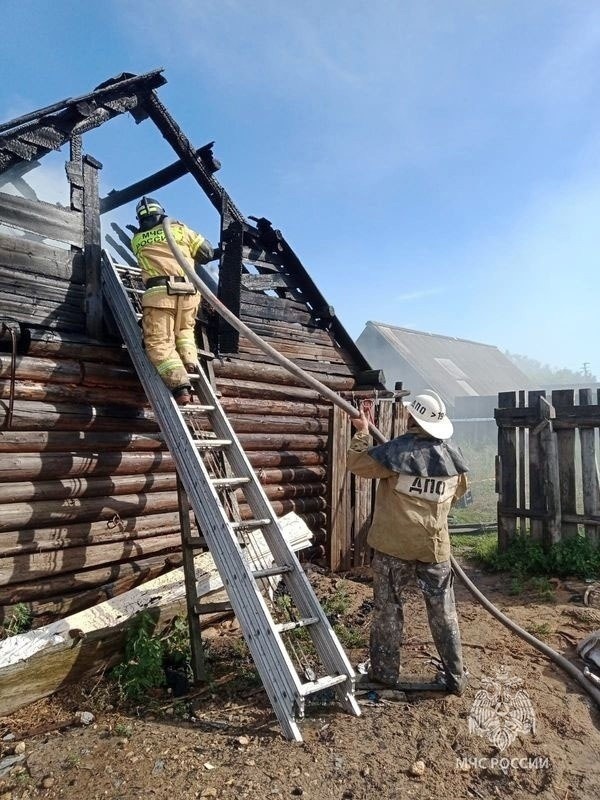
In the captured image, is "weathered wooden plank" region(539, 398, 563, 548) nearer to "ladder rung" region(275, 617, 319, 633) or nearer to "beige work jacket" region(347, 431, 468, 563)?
"beige work jacket" region(347, 431, 468, 563)

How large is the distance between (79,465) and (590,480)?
6607 millimetres

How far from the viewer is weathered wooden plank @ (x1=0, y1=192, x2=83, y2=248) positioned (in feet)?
18.8

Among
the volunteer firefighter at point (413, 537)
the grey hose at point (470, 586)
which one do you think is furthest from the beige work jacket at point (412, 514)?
the grey hose at point (470, 586)

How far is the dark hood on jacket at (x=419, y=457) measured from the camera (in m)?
4.29

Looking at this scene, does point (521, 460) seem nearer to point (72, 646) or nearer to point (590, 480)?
point (590, 480)

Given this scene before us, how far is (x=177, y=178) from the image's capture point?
8406 millimetres

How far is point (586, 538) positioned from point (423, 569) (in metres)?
4.08

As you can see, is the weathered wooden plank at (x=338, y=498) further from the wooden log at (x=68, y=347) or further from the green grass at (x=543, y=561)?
the wooden log at (x=68, y=347)

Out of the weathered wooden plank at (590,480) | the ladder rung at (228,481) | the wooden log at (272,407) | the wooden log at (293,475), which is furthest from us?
the wooden log at (293,475)

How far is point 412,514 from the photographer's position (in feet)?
14.1

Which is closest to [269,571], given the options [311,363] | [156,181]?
[311,363]

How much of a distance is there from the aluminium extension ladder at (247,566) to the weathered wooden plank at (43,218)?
1.09 meters

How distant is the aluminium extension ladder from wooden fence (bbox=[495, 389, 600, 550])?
13.1ft

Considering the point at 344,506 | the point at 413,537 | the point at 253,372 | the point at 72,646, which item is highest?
the point at 253,372
